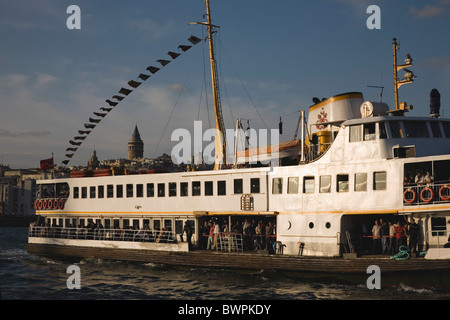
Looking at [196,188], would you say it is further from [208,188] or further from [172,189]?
[172,189]

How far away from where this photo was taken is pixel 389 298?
1719 cm

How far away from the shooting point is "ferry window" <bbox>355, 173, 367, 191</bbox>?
19844 mm

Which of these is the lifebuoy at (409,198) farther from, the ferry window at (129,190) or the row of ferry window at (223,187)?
the ferry window at (129,190)

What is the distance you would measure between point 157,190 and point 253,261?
25.4 feet

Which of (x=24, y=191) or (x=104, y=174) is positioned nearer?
(x=104, y=174)

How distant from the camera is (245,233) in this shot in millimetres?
22969

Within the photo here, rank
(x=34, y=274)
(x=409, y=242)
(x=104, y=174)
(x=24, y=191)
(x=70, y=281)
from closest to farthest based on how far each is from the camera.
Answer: (x=409, y=242) → (x=70, y=281) → (x=34, y=274) → (x=104, y=174) → (x=24, y=191)

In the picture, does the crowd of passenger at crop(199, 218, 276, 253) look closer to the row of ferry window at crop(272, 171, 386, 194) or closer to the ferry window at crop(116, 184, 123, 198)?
the row of ferry window at crop(272, 171, 386, 194)

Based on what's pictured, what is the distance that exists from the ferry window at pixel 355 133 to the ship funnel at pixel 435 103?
182 inches

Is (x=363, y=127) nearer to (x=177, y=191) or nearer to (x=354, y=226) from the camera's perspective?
(x=354, y=226)

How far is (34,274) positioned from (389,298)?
1772 centimetres

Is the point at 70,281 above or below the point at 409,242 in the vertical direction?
below
